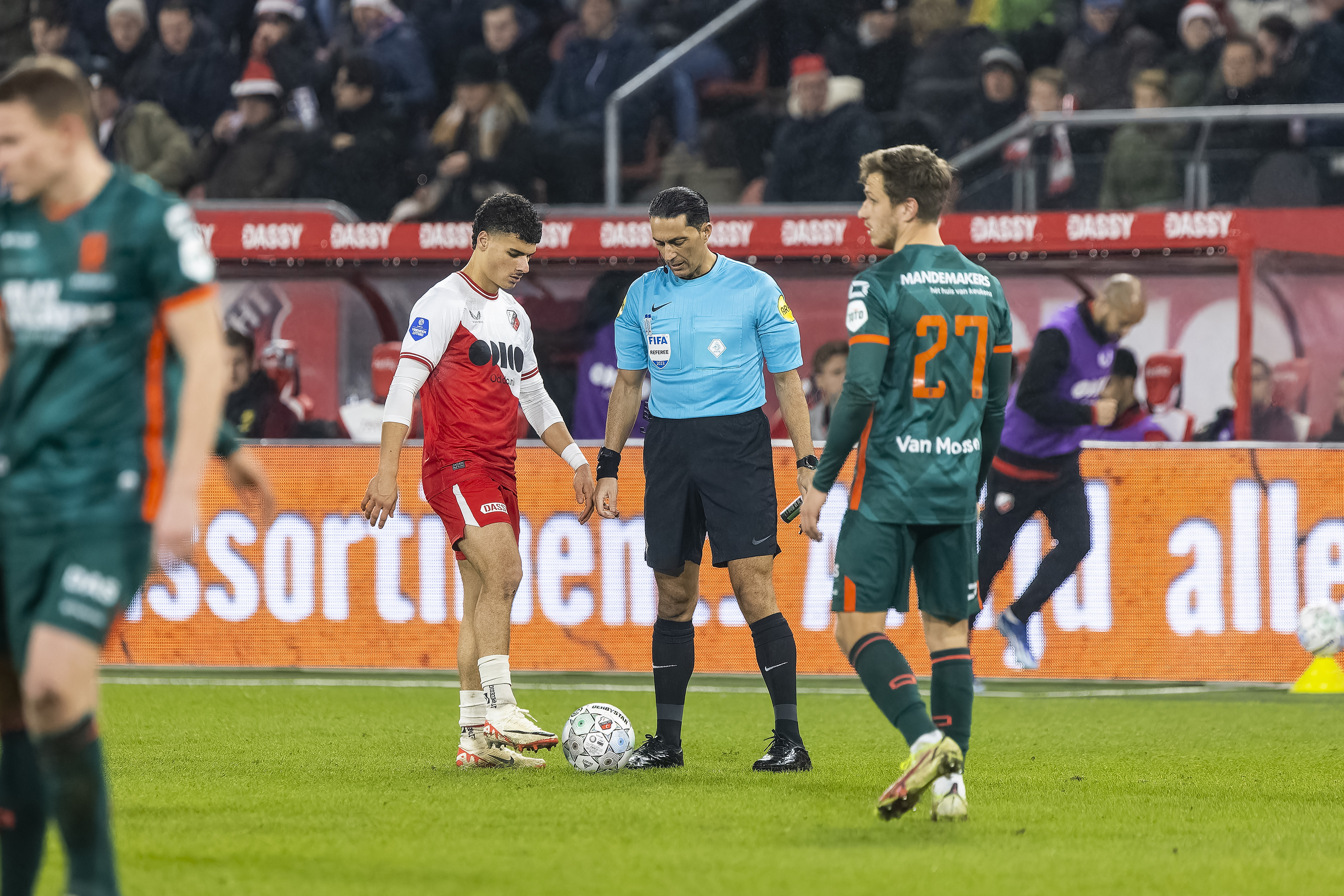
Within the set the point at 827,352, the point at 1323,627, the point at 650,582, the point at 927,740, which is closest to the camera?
the point at 927,740

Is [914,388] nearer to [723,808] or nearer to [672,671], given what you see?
[723,808]

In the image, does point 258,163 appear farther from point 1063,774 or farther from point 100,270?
point 100,270

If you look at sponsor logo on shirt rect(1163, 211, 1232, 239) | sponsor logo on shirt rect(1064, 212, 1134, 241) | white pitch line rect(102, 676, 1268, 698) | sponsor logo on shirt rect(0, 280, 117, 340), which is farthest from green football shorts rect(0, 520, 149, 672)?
sponsor logo on shirt rect(1163, 211, 1232, 239)

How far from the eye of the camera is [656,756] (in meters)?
7.25

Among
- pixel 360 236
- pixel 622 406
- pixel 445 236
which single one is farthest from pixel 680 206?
pixel 360 236

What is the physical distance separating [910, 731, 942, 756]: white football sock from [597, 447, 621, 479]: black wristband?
94.6 inches

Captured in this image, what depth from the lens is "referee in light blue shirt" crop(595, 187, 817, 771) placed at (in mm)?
7207

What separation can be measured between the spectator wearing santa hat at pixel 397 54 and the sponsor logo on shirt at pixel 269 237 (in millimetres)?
4105

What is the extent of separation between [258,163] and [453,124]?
5.83ft

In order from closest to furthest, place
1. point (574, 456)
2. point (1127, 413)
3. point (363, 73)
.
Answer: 1. point (574, 456)
2. point (1127, 413)
3. point (363, 73)

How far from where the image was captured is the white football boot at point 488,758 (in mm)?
7242

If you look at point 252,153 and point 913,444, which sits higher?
point 252,153

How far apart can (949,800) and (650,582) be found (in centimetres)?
504

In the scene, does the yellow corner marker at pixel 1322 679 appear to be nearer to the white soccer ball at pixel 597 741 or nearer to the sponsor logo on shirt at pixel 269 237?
the white soccer ball at pixel 597 741
